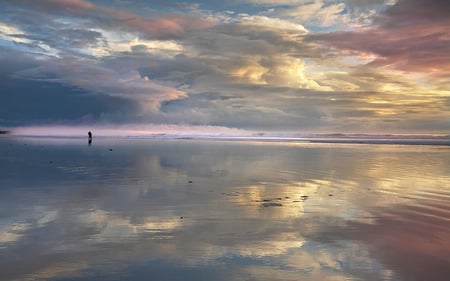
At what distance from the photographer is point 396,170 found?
88.0ft

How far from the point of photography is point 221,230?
10734mm

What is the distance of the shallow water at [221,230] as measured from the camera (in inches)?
311

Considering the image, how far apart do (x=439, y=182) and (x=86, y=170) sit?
61.5 ft

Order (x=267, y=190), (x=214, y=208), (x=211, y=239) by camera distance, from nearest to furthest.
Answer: (x=211, y=239), (x=214, y=208), (x=267, y=190)

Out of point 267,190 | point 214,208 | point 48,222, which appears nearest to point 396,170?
point 267,190

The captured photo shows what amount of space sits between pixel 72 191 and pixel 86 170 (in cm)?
789

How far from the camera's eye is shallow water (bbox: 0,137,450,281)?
7902 mm

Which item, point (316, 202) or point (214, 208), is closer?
point (214, 208)

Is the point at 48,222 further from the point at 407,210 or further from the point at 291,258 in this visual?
the point at 407,210

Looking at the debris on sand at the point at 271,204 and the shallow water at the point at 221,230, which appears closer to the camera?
the shallow water at the point at 221,230

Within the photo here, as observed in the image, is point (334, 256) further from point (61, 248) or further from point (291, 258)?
point (61, 248)

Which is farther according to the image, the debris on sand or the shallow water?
the debris on sand

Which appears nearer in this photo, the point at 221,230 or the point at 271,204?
the point at 221,230

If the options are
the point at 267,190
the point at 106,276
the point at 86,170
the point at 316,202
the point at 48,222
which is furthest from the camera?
the point at 86,170
